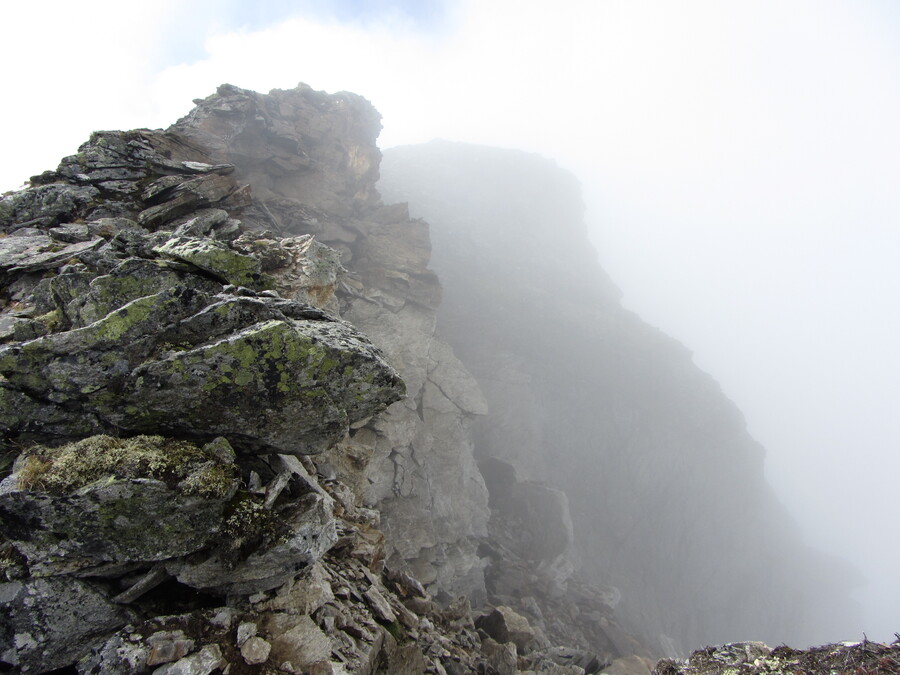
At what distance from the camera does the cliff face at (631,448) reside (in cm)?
6969

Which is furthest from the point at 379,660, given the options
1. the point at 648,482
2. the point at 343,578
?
the point at 648,482

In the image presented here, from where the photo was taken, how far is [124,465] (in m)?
8.74

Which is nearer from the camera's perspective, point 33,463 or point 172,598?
point 33,463

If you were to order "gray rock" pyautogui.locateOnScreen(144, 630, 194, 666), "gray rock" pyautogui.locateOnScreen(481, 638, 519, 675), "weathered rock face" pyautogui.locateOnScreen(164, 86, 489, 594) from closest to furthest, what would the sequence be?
1. "gray rock" pyautogui.locateOnScreen(144, 630, 194, 666)
2. "gray rock" pyautogui.locateOnScreen(481, 638, 519, 675)
3. "weathered rock face" pyautogui.locateOnScreen(164, 86, 489, 594)

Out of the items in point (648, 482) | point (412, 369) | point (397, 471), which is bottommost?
point (648, 482)

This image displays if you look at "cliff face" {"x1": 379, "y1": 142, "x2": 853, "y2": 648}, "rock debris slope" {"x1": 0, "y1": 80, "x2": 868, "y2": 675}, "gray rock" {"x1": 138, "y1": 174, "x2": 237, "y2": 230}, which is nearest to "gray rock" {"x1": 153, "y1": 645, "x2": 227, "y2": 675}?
"rock debris slope" {"x1": 0, "y1": 80, "x2": 868, "y2": 675}

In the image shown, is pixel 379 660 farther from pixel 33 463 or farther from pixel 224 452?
pixel 33 463

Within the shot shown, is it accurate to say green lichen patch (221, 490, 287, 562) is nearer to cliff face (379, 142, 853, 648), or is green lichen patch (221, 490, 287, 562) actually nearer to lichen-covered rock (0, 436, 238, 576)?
lichen-covered rock (0, 436, 238, 576)

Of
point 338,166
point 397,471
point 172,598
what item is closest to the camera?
point 172,598

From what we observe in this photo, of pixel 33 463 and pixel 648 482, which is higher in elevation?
pixel 33 463

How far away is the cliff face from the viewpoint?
229 feet

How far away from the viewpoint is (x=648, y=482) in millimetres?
75250

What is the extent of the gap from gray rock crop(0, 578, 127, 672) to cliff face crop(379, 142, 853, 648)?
2280 inches

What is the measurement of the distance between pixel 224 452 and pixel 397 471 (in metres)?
27.6
